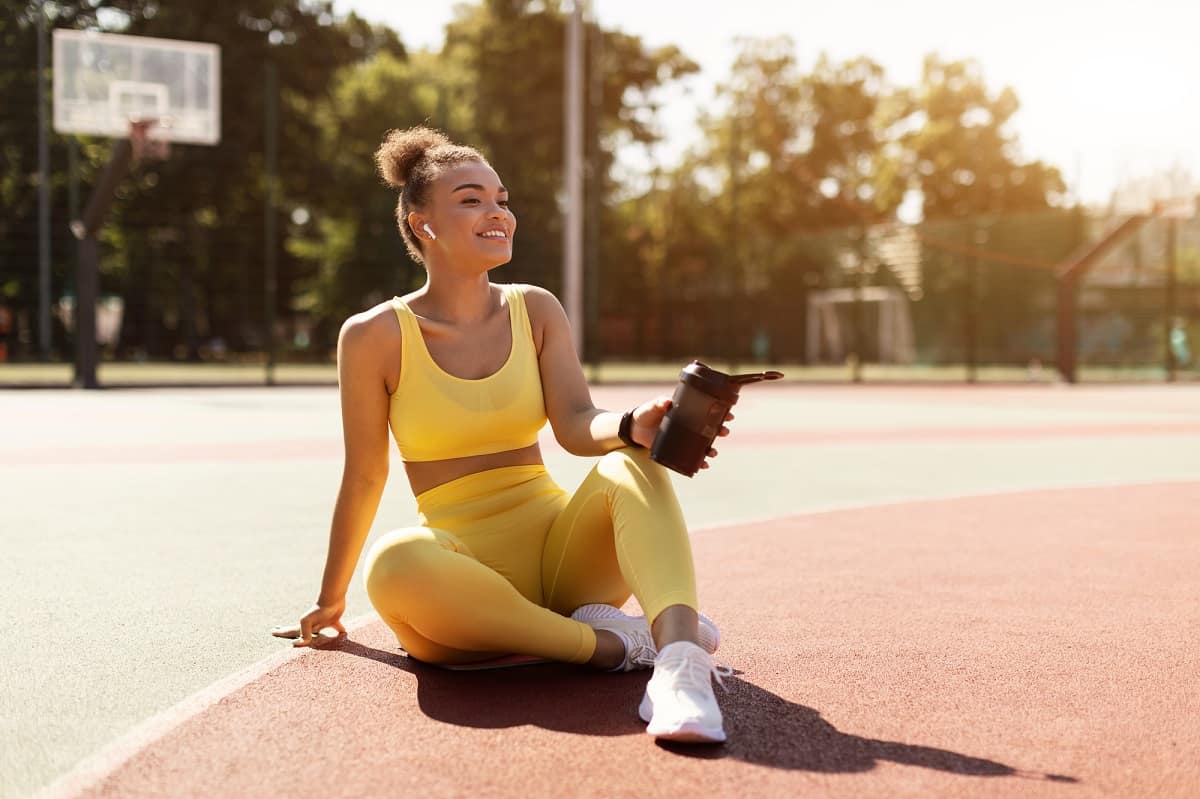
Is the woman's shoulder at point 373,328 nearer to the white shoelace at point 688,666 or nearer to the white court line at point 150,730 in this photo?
the white court line at point 150,730

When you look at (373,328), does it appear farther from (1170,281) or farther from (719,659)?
(1170,281)

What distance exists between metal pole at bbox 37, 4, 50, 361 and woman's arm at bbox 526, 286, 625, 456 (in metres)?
25.2

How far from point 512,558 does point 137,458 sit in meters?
7.16

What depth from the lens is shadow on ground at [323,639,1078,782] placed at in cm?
283

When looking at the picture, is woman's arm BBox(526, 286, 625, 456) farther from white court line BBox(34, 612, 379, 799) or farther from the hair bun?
white court line BBox(34, 612, 379, 799)

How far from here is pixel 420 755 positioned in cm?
286

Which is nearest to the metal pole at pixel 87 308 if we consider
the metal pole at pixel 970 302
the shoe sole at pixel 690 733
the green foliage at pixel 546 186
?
the green foliage at pixel 546 186

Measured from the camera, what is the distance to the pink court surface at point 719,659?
9.09 ft

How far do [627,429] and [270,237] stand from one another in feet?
72.8

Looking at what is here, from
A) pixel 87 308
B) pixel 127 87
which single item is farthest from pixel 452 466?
pixel 127 87

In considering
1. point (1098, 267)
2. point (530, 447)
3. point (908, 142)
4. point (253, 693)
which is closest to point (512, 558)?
point (530, 447)

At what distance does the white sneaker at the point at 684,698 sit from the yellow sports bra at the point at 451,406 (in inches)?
36.4

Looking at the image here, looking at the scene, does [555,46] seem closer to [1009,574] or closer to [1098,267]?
[1098,267]

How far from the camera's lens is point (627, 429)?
3.28 meters
